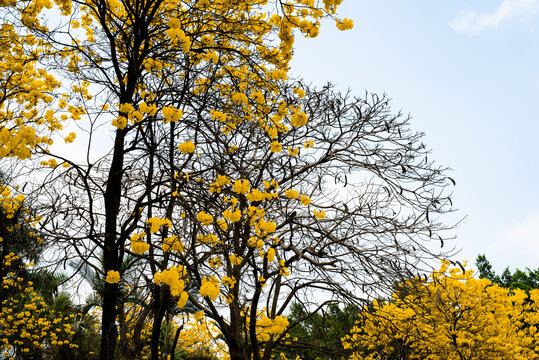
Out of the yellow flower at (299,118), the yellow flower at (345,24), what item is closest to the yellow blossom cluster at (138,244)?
the yellow flower at (299,118)

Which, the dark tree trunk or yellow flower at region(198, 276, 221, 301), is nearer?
yellow flower at region(198, 276, 221, 301)

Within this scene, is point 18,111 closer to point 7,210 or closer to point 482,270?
point 7,210

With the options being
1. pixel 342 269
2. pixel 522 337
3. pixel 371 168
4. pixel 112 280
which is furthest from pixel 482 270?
pixel 112 280

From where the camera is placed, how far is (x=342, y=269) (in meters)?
4.46

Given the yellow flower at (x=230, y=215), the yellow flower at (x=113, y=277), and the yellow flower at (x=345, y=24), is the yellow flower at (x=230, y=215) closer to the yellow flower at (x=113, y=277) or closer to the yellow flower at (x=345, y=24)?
the yellow flower at (x=113, y=277)

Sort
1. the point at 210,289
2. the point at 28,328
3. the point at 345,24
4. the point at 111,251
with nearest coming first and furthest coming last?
1. the point at 210,289
2. the point at 345,24
3. the point at 111,251
4. the point at 28,328

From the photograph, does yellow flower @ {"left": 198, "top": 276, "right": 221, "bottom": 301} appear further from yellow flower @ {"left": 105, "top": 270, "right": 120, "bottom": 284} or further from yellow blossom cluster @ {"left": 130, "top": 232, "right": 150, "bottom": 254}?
yellow flower @ {"left": 105, "top": 270, "right": 120, "bottom": 284}

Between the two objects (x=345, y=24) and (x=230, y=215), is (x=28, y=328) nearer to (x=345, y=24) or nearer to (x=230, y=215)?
(x=230, y=215)

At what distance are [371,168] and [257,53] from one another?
116 inches

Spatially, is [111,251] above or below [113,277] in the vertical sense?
above

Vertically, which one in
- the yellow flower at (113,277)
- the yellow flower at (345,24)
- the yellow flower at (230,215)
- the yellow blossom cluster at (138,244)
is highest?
the yellow flower at (345,24)

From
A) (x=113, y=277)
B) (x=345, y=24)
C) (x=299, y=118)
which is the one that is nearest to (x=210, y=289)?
(x=113, y=277)

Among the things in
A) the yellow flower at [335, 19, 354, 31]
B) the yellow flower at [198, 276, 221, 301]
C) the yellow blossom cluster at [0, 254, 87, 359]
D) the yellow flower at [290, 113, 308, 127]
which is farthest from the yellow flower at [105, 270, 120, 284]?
the yellow blossom cluster at [0, 254, 87, 359]

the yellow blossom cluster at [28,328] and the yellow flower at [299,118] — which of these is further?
the yellow blossom cluster at [28,328]
